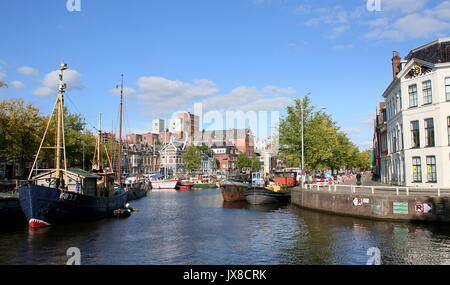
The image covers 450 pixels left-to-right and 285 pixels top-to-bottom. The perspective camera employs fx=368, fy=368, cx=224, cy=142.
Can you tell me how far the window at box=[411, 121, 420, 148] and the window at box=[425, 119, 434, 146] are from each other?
1.23 m

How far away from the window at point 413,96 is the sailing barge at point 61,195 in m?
31.8

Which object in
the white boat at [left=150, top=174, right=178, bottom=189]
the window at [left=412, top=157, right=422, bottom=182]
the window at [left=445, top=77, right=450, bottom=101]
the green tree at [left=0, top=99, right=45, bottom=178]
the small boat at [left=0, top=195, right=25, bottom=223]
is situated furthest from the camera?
the white boat at [left=150, top=174, right=178, bottom=189]

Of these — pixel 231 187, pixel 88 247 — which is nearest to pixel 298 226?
pixel 88 247

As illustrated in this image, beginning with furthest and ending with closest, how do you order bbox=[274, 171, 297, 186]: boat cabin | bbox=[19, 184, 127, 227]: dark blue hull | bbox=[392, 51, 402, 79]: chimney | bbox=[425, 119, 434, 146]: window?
bbox=[274, 171, 297, 186]: boat cabin
bbox=[392, 51, 402, 79]: chimney
bbox=[425, 119, 434, 146]: window
bbox=[19, 184, 127, 227]: dark blue hull

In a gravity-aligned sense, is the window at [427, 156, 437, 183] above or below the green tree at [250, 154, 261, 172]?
below

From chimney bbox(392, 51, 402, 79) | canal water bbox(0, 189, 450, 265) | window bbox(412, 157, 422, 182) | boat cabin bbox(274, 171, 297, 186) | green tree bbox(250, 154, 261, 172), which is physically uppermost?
chimney bbox(392, 51, 402, 79)

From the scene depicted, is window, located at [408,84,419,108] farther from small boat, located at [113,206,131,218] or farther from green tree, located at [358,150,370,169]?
green tree, located at [358,150,370,169]

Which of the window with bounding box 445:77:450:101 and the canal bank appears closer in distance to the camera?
the canal bank

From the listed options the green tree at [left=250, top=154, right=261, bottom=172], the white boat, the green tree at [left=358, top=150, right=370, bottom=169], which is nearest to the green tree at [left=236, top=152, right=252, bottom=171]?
the green tree at [left=250, top=154, right=261, bottom=172]

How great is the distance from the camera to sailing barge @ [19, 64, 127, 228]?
2672 centimetres

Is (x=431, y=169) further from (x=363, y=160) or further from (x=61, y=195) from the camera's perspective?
(x=363, y=160)

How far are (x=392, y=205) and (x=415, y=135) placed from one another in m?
12.3
